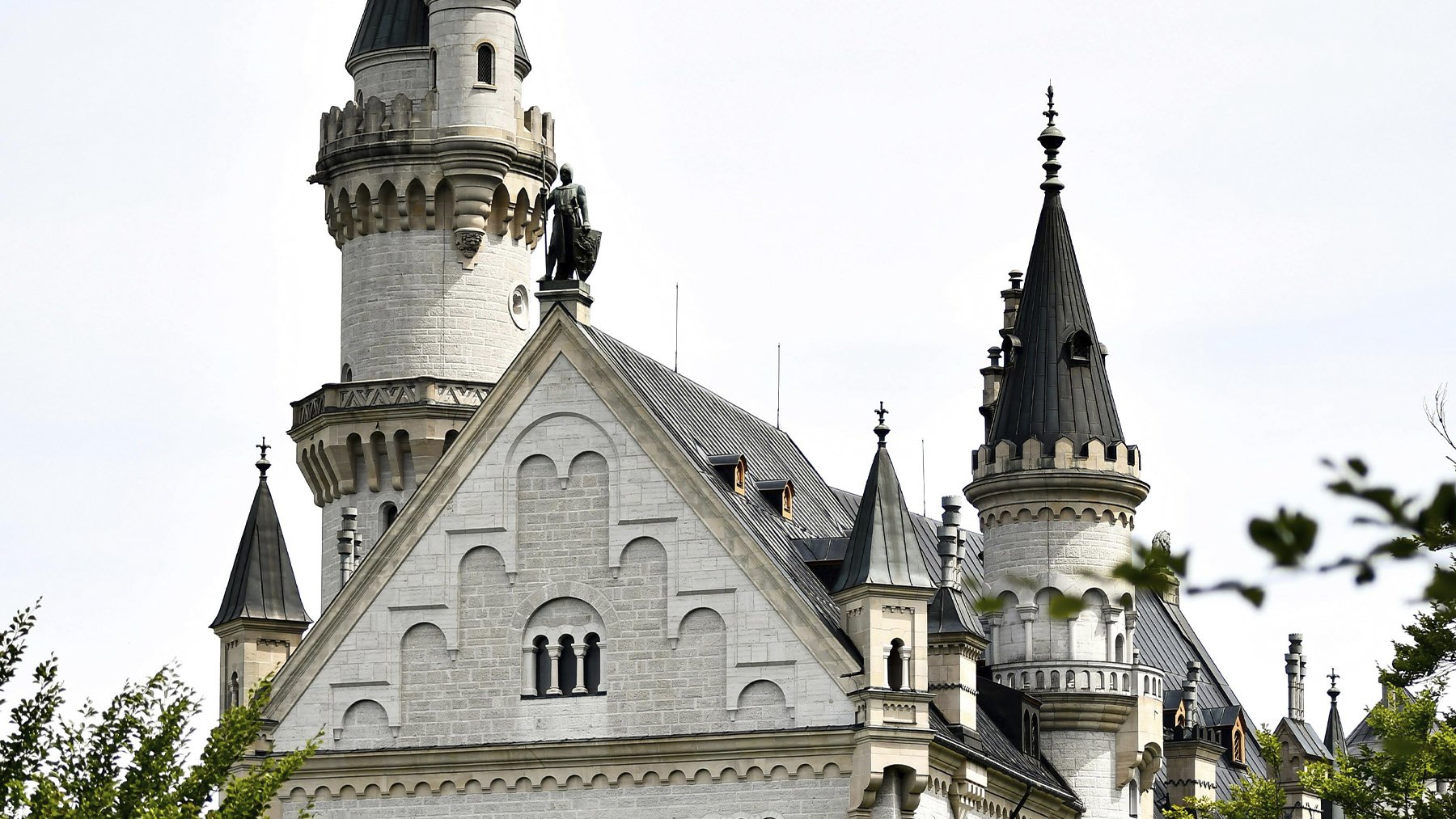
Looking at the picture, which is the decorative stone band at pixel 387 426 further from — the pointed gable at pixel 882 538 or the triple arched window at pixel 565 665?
the pointed gable at pixel 882 538

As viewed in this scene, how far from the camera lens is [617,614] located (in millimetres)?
48344

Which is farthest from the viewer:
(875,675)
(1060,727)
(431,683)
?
(1060,727)

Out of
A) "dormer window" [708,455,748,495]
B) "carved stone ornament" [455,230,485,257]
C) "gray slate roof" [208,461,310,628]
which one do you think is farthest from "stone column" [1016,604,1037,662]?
"carved stone ornament" [455,230,485,257]

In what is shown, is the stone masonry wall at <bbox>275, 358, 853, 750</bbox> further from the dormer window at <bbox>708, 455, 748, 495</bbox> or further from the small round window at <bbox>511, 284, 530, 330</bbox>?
the small round window at <bbox>511, 284, 530, 330</bbox>

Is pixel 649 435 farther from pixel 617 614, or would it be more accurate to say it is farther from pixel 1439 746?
pixel 1439 746

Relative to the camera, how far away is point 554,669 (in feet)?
160

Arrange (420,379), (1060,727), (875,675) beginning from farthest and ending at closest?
(420,379) < (1060,727) < (875,675)

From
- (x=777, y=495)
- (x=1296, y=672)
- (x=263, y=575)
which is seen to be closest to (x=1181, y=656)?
(x=1296, y=672)

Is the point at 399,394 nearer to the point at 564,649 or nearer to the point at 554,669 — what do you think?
the point at 564,649

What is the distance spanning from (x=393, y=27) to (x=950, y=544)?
23206 millimetres

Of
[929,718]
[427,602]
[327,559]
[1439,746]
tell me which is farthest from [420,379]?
[1439,746]

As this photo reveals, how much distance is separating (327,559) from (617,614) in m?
20.1

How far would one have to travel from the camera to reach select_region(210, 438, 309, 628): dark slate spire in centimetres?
5272

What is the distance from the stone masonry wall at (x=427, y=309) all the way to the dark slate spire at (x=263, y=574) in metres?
13.1
